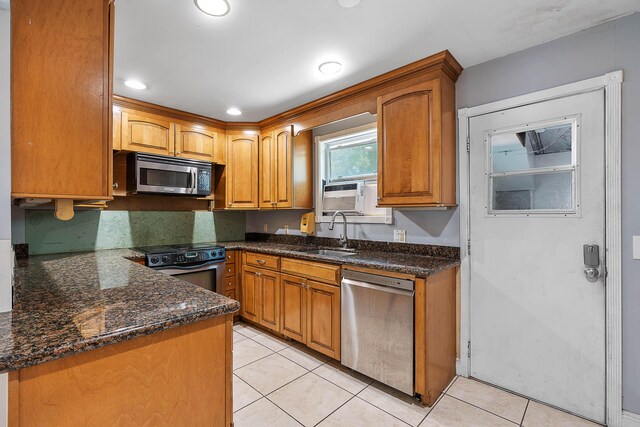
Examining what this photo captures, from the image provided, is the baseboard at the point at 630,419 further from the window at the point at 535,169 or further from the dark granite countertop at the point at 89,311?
the dark granite countertop at the point at 89,311

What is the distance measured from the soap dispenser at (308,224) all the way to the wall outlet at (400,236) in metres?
1.04

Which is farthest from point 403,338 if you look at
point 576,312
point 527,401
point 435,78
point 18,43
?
point 18,43

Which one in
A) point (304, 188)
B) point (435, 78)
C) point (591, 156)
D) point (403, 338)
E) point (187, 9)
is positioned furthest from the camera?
point (304, 188)

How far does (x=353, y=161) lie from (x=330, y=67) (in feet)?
3.76

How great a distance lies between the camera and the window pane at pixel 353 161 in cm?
311

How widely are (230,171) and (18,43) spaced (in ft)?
8.52

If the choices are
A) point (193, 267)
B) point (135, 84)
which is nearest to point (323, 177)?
point (193, 267)

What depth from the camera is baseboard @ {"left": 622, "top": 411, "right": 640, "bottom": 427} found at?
168 centimetres

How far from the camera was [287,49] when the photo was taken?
2072 mm

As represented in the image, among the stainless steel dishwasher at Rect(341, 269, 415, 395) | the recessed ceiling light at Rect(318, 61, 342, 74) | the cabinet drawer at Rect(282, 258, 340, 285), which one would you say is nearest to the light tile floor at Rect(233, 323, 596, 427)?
the stainless steel dishwasher at Rect(341, 269, 415, 395)

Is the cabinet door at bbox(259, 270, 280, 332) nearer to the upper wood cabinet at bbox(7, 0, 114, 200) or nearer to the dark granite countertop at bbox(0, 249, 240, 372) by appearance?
the dark granite countertop at bbox(0, 249, 240, 372)

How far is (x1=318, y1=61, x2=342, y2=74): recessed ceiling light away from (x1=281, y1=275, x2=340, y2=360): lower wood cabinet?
5.50ft

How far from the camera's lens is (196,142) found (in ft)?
11.3

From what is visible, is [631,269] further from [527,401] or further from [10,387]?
[10,387]
